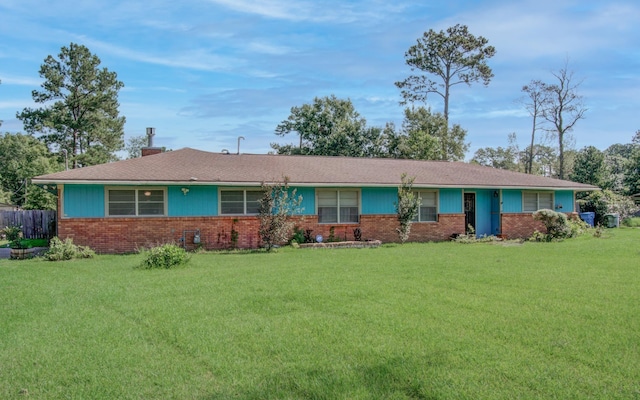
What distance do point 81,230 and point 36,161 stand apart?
26430mm

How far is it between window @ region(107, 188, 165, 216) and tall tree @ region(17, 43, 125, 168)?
2380cm

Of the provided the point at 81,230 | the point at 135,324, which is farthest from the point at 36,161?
the point at 135,324

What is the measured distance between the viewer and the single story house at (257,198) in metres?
14.7

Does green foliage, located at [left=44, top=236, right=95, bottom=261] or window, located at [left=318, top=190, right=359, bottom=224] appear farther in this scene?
window, located at [left=318, top=190, right=359, bottom=224]

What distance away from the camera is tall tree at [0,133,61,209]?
26.3 m

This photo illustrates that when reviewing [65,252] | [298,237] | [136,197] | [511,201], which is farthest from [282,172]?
[511,201]

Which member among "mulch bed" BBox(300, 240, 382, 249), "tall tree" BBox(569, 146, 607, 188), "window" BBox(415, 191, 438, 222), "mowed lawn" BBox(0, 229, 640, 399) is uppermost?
"tall tree" BBox(569, 146, 607, 188)

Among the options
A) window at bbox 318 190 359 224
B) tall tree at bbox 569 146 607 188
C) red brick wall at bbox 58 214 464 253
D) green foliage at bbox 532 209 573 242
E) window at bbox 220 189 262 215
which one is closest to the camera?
red brick wall at bbox 58 214 464 253

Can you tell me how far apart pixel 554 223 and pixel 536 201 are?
3.26 meters

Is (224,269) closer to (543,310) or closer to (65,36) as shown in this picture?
(543,310)

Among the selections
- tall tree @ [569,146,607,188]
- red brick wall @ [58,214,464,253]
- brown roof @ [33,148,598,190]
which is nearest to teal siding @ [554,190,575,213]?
brown roof @ [33,148,598,190]

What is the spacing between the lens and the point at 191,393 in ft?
13.3

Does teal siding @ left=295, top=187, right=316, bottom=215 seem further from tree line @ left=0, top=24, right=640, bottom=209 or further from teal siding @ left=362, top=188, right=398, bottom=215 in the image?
tree line @ left=0, top=24, right=640, bottom=209

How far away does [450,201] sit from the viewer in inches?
778
